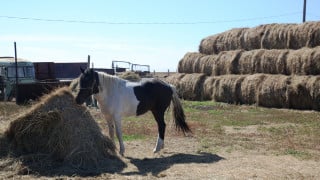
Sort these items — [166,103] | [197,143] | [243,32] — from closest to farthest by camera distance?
[166,103]
[197,143]
[243,32]

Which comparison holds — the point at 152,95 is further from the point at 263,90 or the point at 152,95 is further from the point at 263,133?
the point at 263,90

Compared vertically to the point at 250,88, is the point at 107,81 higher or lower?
higher

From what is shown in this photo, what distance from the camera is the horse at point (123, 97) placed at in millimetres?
9680

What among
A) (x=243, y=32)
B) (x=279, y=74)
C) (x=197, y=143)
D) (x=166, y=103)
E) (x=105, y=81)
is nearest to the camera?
(x=105, y=81)

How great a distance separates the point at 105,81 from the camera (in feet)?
32.9

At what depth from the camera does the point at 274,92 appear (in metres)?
23.0


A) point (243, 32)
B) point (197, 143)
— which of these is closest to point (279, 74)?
point (243, 32)

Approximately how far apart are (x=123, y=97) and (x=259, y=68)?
16.7m

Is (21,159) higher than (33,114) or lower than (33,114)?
lower

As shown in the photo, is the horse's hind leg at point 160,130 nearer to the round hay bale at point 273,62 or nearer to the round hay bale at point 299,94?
the round hay bale at point 299,94

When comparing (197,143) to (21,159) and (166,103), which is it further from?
(21,159)

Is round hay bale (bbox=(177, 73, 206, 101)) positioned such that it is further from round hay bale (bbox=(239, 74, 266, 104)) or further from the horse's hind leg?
the horse's hind leg

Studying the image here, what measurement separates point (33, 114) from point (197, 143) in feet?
14.8

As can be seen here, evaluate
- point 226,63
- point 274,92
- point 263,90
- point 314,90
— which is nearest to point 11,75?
point 226,63
